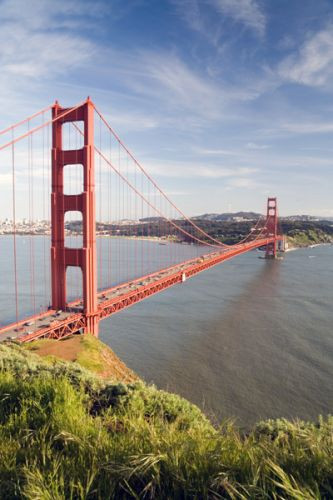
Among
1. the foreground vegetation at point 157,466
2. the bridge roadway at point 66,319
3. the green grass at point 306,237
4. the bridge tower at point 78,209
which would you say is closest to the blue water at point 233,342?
the bridge roadway at point 66,319

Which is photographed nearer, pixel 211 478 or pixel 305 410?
pixel 211 478

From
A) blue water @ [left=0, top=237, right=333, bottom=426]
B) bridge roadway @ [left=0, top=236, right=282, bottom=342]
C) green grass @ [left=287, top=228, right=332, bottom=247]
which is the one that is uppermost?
green grass @ [left=287, top=228, right=332, bottom=247]

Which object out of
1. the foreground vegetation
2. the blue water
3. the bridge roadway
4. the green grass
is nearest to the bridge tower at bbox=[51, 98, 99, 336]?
the bridge roadway

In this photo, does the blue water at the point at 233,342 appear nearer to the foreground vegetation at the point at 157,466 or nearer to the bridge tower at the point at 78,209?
the bridge tower at the point at 78,209

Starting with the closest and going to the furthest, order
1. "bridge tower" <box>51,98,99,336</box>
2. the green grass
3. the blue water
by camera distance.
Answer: the blue water
"bridge tower" <box>51,98,99,336</box>
the green grass

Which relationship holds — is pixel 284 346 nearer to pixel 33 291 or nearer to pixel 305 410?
pixel 305 410

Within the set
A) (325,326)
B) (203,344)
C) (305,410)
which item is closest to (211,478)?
(305,410)

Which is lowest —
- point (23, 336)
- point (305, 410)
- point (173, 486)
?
point (305, 410)

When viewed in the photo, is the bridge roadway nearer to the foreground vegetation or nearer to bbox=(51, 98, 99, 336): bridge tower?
bbox=(51, 98, 99, 336): bridge tower
